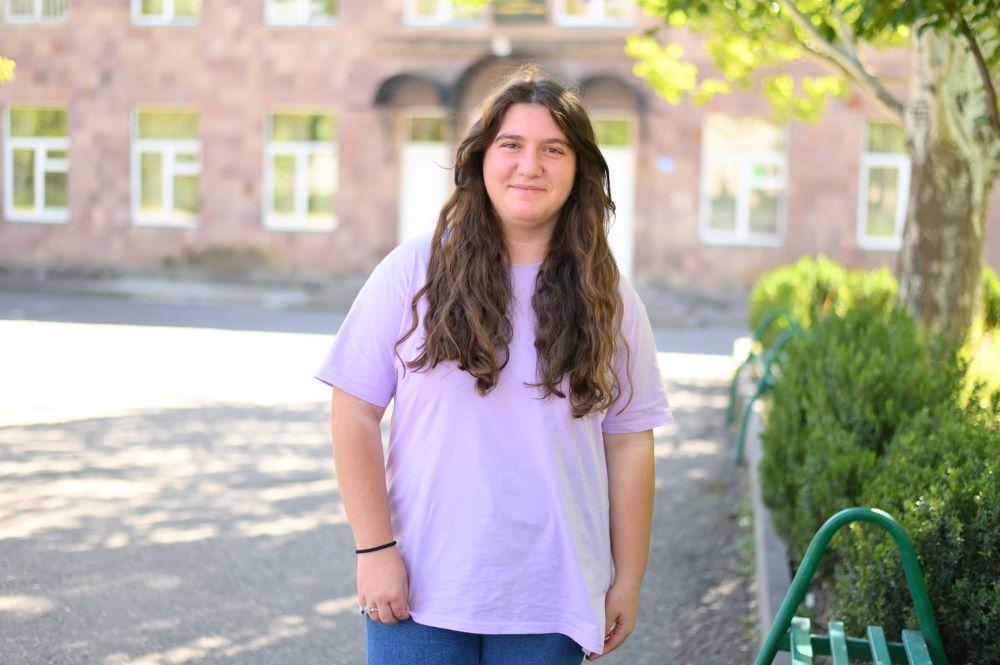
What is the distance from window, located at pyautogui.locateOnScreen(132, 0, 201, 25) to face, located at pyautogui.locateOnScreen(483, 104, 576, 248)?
2606cm

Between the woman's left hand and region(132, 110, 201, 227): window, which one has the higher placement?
region(132, 110, 201, 227): window

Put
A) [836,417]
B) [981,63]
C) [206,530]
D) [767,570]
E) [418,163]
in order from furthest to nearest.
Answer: [418,163] < [206,530] < [836,417] < [767,570] < [981,63]

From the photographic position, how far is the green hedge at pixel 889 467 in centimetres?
375

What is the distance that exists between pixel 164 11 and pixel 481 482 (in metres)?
26.8

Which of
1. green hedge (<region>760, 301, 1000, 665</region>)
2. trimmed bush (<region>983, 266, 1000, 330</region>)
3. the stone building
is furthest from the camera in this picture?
the stone building

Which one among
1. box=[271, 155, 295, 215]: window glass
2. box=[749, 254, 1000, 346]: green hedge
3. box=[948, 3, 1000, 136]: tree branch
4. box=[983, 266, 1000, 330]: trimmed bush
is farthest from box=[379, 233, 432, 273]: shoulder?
box=[271, 155, 295, 215]: window glass

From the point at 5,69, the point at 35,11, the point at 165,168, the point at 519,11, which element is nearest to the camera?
the point at 5,69

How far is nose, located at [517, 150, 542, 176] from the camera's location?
2.83 m

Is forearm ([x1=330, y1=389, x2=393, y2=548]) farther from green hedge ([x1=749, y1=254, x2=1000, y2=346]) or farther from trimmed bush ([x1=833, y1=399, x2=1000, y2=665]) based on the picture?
green hedge ([x1=749, y1=254, x2=1000, y2=346])

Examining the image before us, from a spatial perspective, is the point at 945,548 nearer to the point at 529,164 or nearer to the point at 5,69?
the point at 529,164

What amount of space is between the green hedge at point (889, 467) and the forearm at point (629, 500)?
118cm

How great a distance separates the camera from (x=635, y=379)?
300cm

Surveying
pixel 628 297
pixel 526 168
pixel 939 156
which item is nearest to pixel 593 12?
pixel 939 156

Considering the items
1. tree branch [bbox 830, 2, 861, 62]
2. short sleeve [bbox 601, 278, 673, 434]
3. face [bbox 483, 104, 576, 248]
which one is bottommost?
short sleeve [bbox 601, 278, 673, 434]
